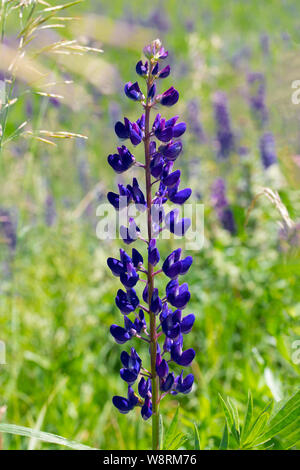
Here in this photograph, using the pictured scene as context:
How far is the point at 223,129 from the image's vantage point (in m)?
4.57

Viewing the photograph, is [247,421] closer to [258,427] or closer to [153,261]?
[258,427]

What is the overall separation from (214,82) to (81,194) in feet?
11.9

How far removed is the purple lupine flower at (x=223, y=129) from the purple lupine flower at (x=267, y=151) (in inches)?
29.7

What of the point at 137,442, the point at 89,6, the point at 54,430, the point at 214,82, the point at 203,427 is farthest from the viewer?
the point at 89,6

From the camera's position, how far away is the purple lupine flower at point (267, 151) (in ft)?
11.9

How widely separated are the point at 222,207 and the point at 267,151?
0.64 meters

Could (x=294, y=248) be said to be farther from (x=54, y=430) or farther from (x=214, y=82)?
(x=214, y=82)

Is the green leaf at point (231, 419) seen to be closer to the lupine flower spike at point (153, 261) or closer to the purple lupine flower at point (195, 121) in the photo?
the lupine flower spike at point (153, 261)

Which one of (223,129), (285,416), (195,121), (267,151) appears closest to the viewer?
(285,416)

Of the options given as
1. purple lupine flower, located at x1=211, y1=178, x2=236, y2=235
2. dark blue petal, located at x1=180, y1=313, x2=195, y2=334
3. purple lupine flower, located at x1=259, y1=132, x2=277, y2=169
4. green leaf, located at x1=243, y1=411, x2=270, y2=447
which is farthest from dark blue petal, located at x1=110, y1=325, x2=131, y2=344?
purple lupine flower, located at x1=259, y1=132, x2=277, y2=169

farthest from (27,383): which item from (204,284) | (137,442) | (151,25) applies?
(151,25)

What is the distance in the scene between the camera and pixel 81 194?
588 centimetres

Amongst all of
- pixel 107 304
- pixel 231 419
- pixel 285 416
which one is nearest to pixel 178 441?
pixel 231 419

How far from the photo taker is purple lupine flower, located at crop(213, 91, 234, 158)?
4527mm
